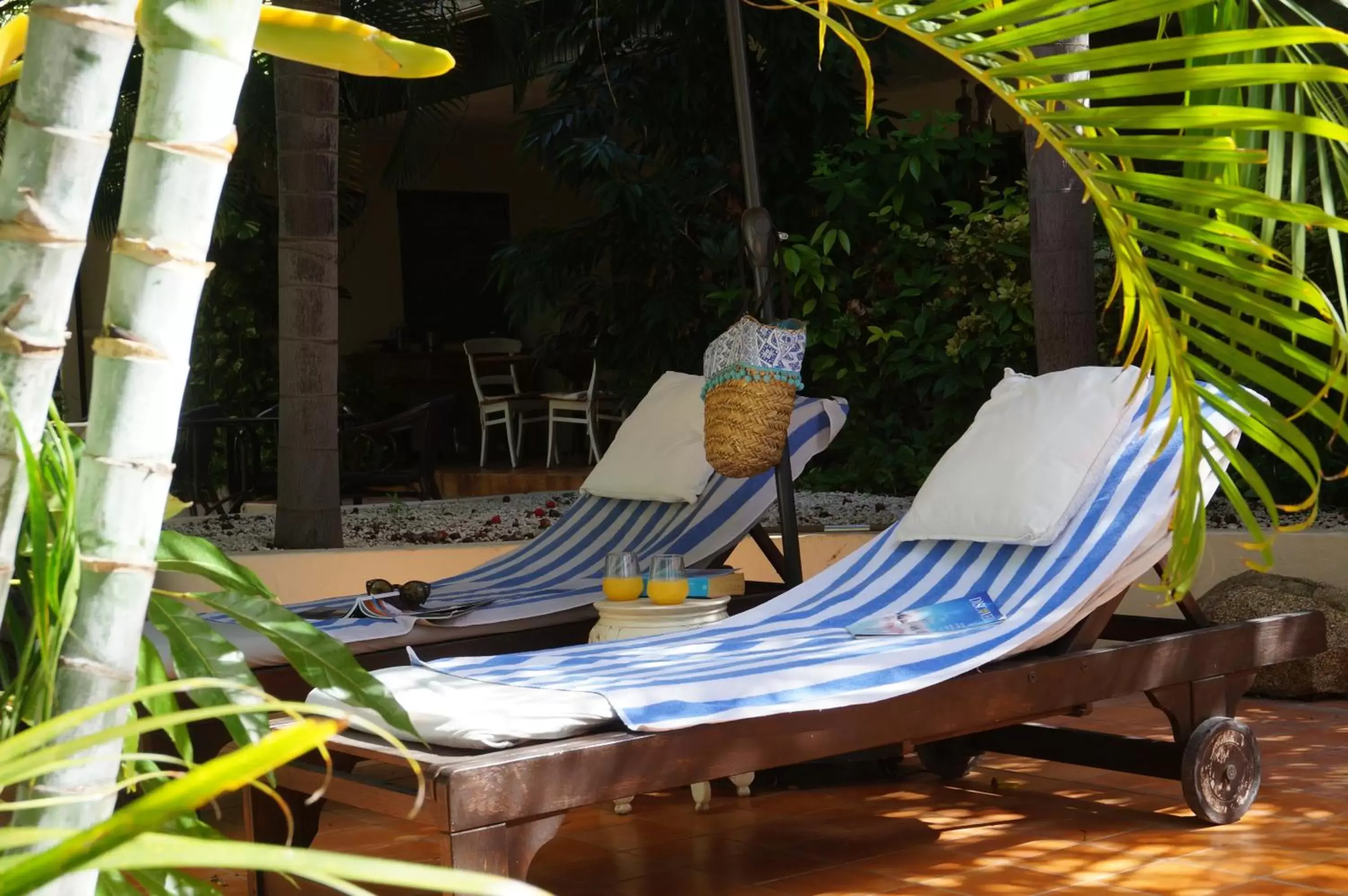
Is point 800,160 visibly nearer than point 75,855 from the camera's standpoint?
No

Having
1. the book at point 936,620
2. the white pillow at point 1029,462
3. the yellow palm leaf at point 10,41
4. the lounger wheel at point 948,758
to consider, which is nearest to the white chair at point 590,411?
the white pillow at point 1029,462

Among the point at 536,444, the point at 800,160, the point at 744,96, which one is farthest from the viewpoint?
the point at 536,444

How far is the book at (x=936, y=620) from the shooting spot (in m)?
3.61

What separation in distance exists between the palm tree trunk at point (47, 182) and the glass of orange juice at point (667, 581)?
3247 millimetres

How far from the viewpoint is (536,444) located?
531 inches

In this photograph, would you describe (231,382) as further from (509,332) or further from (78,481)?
(78,481)

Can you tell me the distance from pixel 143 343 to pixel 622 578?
3.31 meters

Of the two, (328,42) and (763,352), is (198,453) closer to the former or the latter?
(763,352)

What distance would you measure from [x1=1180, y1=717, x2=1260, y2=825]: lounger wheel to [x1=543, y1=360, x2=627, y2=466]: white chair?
22.8 ft

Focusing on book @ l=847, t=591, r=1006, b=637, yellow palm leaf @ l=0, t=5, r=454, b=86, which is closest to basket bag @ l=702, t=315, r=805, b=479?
book @ l=847, t=591, r=1006, b=637

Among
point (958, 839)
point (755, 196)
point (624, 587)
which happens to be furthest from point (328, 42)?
point (755, 196)

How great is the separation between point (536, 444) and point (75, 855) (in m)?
13.0

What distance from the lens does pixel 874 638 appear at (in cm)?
359

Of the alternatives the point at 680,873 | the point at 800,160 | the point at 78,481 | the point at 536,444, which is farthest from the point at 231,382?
the point at 78,481
